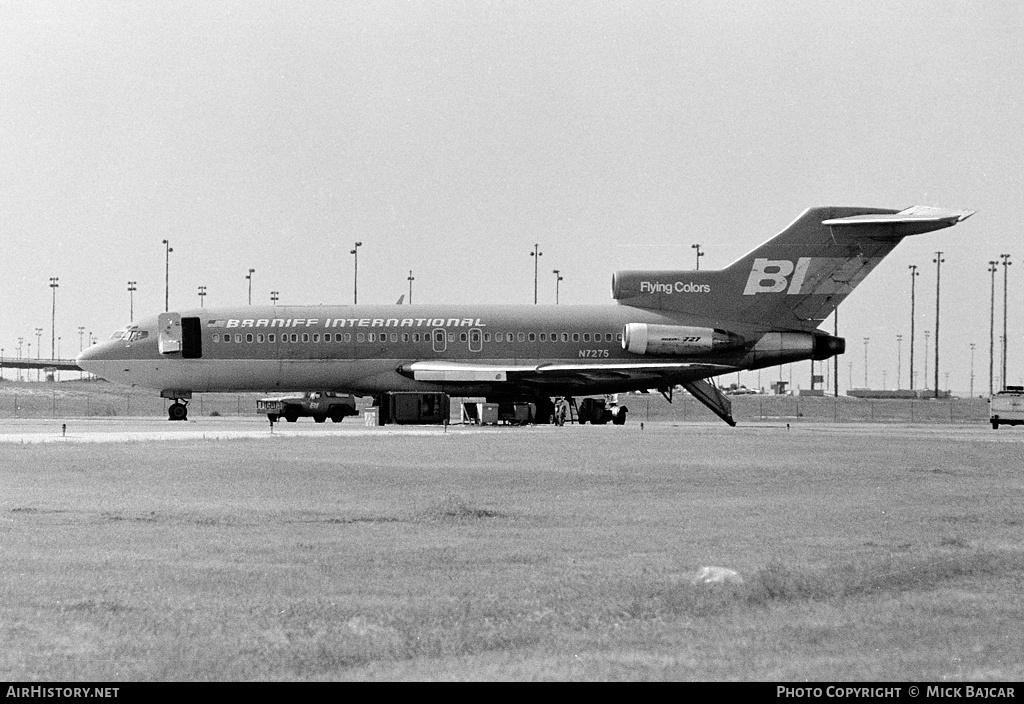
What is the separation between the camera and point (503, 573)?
13516 mm

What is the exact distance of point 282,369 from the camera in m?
55.3

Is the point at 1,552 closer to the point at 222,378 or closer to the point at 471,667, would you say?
the point at 471,667

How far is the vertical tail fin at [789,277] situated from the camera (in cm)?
5419

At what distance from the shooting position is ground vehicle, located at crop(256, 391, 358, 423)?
5872 cm

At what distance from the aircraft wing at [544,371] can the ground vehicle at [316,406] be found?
510 cm

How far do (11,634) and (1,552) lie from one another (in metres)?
4.60

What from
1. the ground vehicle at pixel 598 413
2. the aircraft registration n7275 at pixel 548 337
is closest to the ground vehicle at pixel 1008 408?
the aircraft registration n7275 at pixel 548 337

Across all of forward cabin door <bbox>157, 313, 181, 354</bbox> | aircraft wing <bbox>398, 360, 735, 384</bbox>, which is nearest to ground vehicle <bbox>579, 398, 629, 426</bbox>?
aircraft wing <bbox>398, 360, 735, 384</bbox>

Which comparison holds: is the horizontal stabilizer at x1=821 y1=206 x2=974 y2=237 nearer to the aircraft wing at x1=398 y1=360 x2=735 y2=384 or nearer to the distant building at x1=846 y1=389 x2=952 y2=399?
the aircraft wing at x1=398 y1=360 x2=735 y2=384

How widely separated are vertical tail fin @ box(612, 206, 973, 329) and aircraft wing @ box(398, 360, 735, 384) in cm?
295

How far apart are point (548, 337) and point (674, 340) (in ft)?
17.5

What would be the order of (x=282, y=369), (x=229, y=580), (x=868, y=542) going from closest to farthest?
(x=229, y=580) → (x=868, y=542) → (x=282, y=369)

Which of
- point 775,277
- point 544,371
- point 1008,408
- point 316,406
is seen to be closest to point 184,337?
point 316,406
